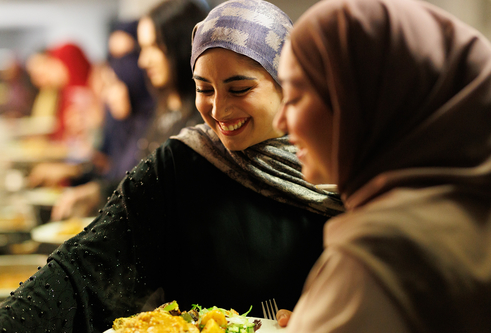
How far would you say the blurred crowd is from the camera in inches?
90.4

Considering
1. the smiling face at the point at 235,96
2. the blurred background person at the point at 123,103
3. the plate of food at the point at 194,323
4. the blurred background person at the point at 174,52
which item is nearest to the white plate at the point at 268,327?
the plate of food at the point at 194,323

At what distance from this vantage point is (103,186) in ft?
9.21

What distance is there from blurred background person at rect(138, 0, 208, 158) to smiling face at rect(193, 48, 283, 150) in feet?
3.06

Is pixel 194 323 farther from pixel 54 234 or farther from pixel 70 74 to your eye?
pixel 70 74

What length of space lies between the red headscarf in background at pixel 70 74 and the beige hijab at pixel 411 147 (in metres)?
4.72

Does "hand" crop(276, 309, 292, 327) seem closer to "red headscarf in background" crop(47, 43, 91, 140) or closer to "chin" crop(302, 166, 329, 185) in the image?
"chin" crop(302, 166, 329, 185)

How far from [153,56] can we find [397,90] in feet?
6.21

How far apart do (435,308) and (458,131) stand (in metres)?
0.25

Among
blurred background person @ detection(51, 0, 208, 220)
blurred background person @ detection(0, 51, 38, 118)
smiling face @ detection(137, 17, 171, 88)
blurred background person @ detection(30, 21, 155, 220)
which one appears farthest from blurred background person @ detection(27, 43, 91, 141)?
smiling face @ detection(137, 17, 171, 88)

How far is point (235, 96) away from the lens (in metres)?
1.22

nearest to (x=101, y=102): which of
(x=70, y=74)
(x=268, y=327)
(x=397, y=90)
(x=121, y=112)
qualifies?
(x=121, y=112)

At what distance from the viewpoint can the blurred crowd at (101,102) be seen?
2297mm

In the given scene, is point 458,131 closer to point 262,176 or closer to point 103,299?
point 262,176

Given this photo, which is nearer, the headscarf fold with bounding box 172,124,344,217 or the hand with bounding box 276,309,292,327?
the hand with bounding box 276,309,292,327
